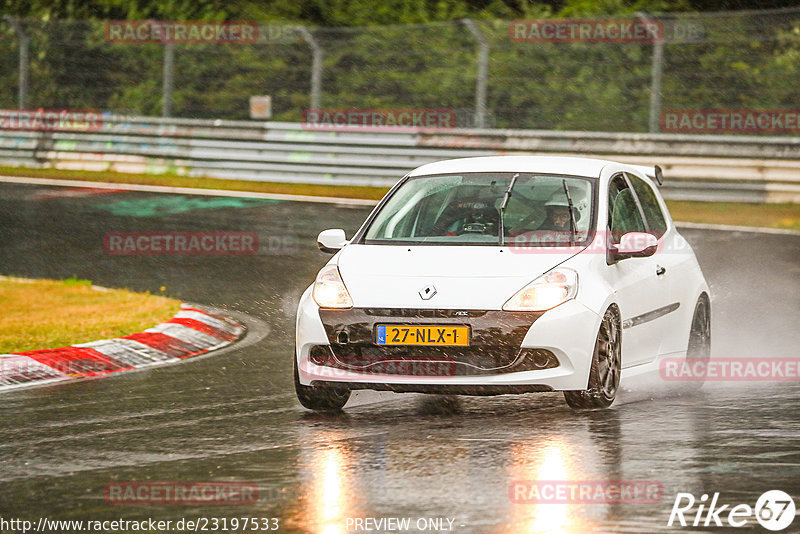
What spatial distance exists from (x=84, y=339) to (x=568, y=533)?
248 inches

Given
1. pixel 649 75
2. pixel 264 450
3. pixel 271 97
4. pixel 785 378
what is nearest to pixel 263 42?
pixel 271 97

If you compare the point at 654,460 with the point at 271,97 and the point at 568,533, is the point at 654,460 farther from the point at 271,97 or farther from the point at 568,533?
the point at 271,97

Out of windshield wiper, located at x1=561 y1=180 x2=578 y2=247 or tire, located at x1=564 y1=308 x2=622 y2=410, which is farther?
windshield wiper, located at x1=561 y1=180 x2=578 y2=247

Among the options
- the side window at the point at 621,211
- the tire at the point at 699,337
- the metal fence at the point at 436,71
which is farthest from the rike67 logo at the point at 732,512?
Answer: the metal fence at the point at 436,71

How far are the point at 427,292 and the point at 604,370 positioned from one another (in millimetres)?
1152

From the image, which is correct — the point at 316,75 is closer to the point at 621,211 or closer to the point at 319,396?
the point at 621,211

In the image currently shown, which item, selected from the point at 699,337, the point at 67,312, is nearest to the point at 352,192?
the point at 67,312

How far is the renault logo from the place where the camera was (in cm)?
863

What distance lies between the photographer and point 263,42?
26.6m

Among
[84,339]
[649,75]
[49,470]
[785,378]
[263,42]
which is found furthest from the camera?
[263,42]

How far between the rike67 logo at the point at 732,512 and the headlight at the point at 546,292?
6.62 feet

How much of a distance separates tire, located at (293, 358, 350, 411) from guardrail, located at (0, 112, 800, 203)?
13.4m

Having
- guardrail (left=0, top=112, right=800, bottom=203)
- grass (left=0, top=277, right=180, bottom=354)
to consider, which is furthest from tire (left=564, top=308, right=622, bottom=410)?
guardrail (left=0, top=112, right=800, bottom=203)

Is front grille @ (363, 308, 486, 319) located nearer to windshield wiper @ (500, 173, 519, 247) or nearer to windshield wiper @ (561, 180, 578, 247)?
windshield wiper @ (500, 173, 519, 247)
